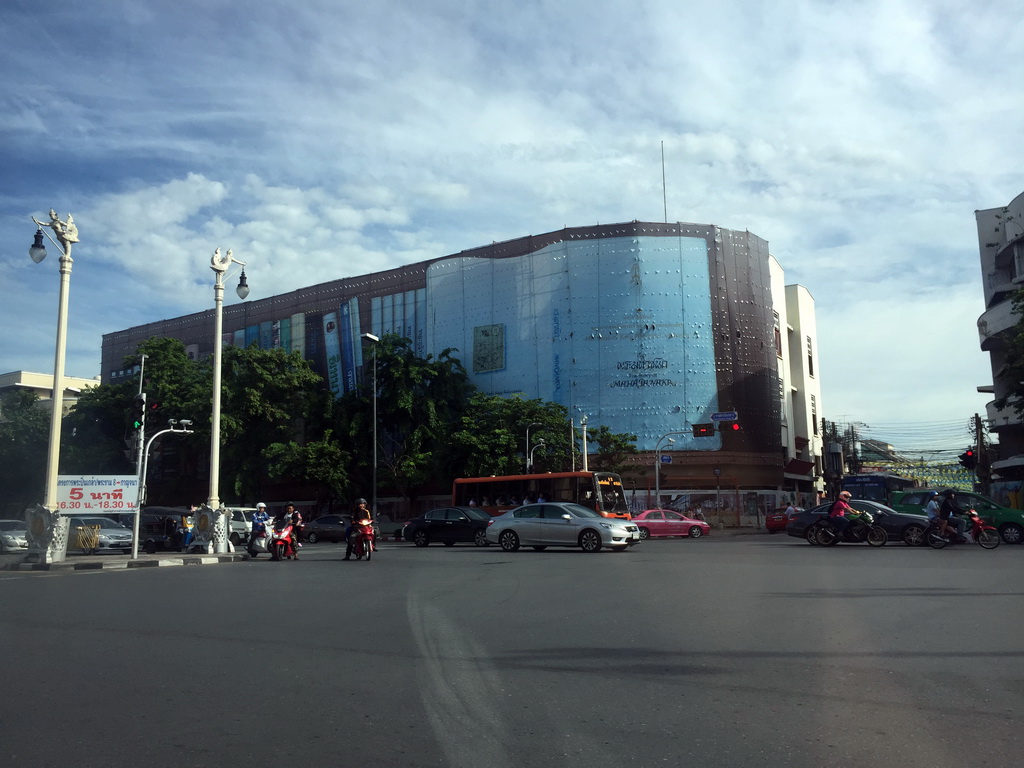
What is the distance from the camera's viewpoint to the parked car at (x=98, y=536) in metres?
25.0

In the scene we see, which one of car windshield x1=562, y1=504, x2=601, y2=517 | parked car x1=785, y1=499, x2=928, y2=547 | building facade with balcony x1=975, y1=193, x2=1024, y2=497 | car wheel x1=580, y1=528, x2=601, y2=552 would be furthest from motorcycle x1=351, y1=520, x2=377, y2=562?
building facade with balcony x1=975, y1=193, x2=1024, y2=497

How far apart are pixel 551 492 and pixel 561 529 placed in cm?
1123

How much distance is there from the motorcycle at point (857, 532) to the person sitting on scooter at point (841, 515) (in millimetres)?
70

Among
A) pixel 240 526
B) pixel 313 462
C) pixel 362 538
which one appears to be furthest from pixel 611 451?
pixel 362 538

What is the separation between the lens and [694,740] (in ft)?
Result: 15.5

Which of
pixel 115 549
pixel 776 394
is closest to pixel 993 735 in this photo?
pixel 115 549

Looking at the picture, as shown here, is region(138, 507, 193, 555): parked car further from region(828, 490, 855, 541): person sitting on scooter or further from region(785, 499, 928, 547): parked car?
region(785, 499, 928, 547): parked car

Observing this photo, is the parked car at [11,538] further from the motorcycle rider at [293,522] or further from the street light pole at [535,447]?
the street light pole at [535,447]

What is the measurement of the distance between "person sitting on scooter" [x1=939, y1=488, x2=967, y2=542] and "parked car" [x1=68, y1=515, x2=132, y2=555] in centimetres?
2320

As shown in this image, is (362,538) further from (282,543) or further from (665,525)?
(665,525)

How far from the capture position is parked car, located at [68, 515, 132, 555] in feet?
82.1

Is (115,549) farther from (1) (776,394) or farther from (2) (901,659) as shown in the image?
(1) (776,394)

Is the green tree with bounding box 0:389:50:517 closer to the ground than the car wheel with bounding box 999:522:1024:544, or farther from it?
farther from it

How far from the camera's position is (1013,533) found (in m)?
25.8
